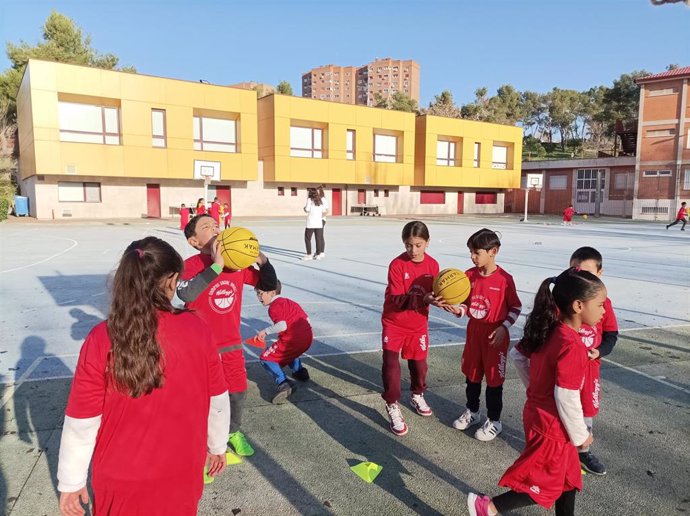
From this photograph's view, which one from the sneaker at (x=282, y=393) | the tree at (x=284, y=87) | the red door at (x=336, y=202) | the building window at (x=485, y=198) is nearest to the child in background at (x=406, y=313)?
the sneaker at (x=282, y=393)

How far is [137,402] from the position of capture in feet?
5.94

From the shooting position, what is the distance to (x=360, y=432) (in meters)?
3.70

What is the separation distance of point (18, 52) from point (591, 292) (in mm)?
52507

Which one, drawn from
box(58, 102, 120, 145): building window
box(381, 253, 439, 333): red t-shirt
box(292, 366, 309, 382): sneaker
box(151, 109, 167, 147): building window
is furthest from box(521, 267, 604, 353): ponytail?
box(151, 109, 167, 147): building window

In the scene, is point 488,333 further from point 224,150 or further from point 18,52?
point 18,52

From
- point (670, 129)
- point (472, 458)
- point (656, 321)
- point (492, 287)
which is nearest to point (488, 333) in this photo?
point (492, 287)

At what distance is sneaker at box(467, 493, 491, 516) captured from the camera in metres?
2.54

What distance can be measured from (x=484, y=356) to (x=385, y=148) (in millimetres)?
39517

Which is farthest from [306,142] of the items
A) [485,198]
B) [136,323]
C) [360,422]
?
[136,323]

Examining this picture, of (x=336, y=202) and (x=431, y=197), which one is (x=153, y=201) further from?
(x=431, y=197)

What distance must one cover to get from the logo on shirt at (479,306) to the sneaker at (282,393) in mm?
1686

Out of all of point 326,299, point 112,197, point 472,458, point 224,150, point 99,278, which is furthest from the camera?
point 224,150

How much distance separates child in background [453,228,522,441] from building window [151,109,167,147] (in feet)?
104

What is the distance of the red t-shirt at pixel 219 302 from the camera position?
10.6ft
